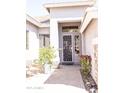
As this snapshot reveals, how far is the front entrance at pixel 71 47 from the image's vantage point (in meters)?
22.1

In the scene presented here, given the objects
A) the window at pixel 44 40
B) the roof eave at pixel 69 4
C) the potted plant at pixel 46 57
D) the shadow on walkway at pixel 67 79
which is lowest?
the shadow on walkway at pixel 67 79

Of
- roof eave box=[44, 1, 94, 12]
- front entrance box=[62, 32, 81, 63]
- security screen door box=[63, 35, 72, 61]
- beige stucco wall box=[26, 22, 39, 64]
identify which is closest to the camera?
roof eave box=[44, 1, 94, 12]

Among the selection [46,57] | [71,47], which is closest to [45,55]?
[46,57]

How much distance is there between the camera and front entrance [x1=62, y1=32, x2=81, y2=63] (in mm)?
22109

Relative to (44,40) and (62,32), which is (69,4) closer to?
(62,32)

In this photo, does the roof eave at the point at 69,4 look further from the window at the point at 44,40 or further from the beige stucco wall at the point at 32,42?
the window at the point at 44,40

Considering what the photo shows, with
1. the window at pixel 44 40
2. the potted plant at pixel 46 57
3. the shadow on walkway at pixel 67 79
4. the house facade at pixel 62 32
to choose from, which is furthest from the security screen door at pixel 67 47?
the shadow on walkway at pixel 67 79

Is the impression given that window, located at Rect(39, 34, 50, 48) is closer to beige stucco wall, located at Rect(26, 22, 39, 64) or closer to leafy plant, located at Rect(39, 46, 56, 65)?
beige stucco wall, located at Rect(26, 22, 39, 64)

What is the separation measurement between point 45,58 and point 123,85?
11.4 m

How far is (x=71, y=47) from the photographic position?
22.3 m

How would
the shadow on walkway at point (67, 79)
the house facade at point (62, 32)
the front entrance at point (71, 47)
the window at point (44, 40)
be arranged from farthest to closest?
the window at point (44, 40) → the front entrance at point (71, 47) → the house facade at point (62, 32) → the shadow on walkway at point (67, 79)

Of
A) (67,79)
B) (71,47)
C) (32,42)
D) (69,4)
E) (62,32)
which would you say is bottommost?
(67,79)

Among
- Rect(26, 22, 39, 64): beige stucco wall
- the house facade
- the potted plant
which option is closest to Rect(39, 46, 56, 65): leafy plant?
the potted plant

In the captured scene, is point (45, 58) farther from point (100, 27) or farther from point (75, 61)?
point (100, 27)
